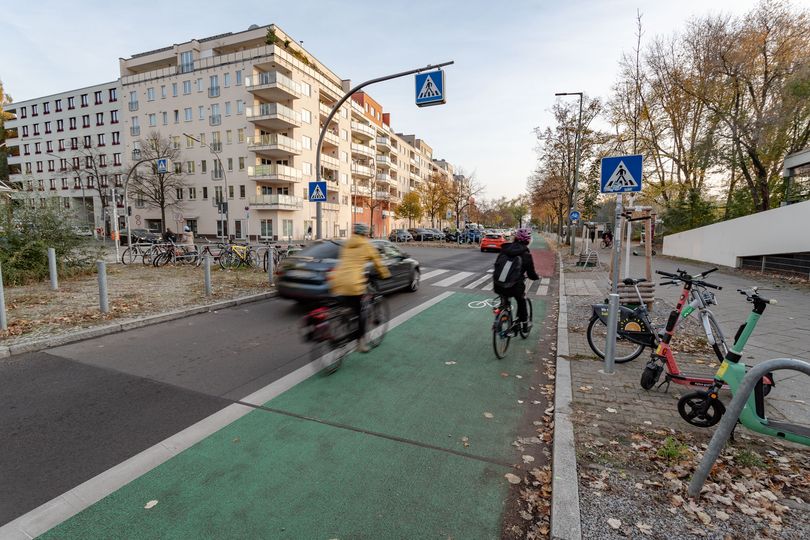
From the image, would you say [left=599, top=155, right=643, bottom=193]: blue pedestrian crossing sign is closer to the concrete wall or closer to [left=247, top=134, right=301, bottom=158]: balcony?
the concrete wall

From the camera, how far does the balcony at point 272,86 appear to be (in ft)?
127

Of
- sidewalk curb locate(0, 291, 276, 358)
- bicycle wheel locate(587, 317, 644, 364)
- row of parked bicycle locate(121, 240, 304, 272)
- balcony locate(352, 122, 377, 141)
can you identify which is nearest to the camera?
bicycle wheel locate(587, 317, 644, 364)

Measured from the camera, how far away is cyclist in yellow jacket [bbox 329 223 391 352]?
5066 millimetres

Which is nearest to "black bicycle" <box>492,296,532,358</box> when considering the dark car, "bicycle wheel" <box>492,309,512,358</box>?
"bicycle wheel" <box>492,309,512,358</box>

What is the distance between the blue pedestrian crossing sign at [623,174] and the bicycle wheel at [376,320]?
3827 millimetres

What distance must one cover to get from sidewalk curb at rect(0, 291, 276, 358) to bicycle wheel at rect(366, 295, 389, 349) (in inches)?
163

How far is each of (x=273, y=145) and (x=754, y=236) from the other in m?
38.0

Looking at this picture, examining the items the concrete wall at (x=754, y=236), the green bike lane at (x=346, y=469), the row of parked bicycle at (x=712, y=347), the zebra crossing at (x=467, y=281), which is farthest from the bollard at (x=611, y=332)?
the concrete wall at (x=754, y=236)

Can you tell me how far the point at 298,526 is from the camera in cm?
242

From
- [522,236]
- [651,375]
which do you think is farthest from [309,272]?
[651,375]

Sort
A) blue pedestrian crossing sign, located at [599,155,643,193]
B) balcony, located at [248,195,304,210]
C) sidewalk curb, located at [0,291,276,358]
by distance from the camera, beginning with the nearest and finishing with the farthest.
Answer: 1. sidewalk curb, located at [0,291,276,358]
2. blue pedestrian crossing sign, located at [599,155,643,193]
3. balcony, located at [248,195,304,210]

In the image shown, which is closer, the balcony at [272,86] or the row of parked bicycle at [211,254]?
the row of parked bicycle at [211,254]

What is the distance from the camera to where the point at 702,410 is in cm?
356

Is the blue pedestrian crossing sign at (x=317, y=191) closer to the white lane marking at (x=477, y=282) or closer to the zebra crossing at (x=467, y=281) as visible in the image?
the zebra crossing at (x=467, y=281)
